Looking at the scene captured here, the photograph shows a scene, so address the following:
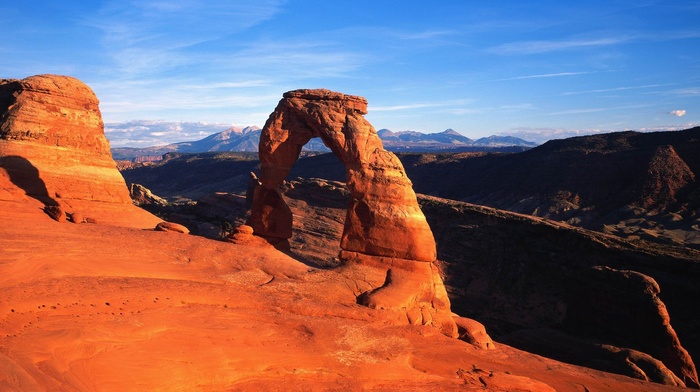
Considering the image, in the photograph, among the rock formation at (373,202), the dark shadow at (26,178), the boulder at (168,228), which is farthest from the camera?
the dark shadow at (26,178)

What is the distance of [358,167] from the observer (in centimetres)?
1507

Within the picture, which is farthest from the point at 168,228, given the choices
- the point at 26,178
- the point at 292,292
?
the point at 26,178

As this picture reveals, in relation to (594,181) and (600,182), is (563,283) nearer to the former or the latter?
(600,182)

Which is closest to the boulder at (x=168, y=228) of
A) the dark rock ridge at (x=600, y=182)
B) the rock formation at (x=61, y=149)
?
the rock formation at (x=61, y=149)

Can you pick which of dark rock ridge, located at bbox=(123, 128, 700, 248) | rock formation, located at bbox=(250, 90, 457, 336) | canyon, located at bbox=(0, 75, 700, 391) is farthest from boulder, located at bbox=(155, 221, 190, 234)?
dark rock ridge, located at bbox=(123, 128, 700, 248)

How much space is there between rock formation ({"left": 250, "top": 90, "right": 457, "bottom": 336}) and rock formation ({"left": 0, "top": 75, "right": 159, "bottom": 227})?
826 cm

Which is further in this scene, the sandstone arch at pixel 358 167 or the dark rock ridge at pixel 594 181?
the dark rock ridge at pixel 594 181

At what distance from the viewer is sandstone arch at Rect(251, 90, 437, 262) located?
14.6 metres

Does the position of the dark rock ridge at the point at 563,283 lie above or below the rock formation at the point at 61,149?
below

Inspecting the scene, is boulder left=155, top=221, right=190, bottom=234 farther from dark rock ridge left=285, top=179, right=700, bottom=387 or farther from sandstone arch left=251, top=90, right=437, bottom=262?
dark rock ridge left=285, top=179, right=700, bottom=387

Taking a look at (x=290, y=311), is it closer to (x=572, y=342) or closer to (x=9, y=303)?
(x=9, y=303)

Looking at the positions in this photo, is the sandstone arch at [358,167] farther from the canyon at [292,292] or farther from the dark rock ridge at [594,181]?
the dark rock ridge at [594,181]

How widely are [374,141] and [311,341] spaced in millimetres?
7205

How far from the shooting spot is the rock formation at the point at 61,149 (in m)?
19.0
